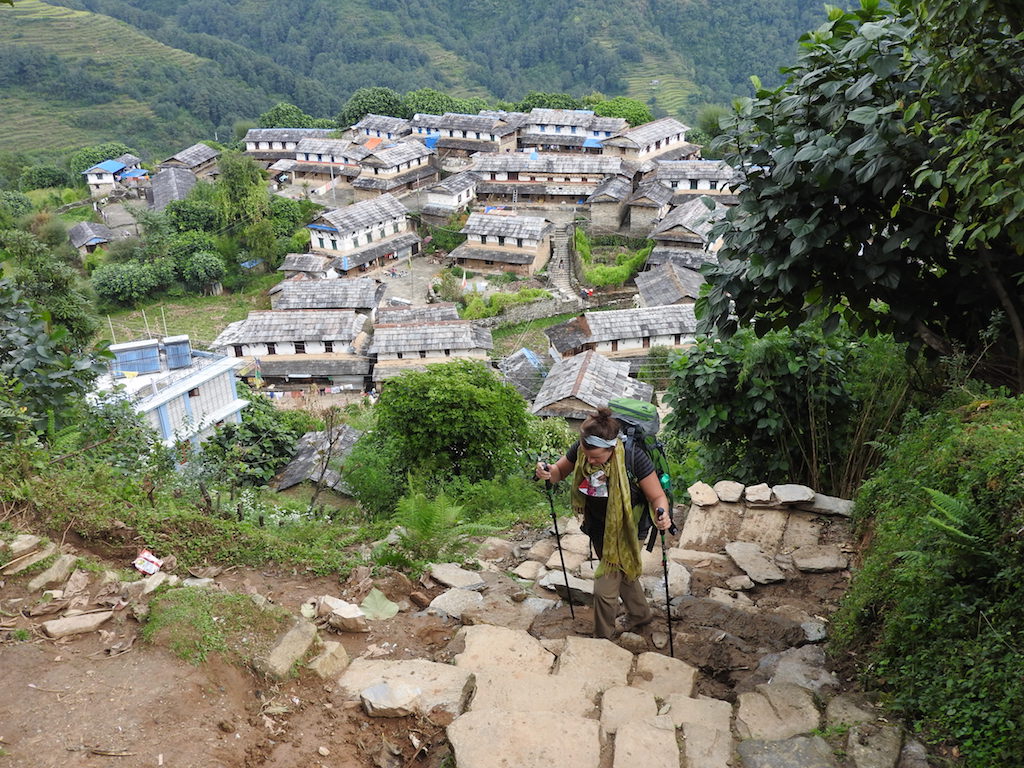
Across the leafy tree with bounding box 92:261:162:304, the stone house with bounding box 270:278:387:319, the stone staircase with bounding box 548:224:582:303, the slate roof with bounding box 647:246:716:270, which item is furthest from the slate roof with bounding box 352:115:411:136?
the slate roof with bounding box 647:246:716:270

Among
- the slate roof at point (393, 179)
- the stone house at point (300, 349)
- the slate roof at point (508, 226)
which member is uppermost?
the slate roof at point (393, 179)

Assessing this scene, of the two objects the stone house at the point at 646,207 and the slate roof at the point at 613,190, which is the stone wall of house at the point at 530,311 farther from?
the slate roof at the point at 613,190

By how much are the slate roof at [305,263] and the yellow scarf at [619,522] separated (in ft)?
128

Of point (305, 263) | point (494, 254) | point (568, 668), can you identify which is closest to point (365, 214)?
point (305, 263)

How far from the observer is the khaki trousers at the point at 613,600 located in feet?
17.3

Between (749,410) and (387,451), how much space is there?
6.05 metres

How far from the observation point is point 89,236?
46406 millimetres

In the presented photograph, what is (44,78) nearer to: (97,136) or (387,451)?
(97,136)

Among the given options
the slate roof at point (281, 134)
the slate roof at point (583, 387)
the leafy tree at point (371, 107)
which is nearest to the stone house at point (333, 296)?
the slate roof at point (583, 387)

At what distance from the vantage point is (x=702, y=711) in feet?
14.5

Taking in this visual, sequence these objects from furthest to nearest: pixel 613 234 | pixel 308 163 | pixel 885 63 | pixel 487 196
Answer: pixel 308 163 < pixel 487 196 < pixel 613 234 < pixel 885 63

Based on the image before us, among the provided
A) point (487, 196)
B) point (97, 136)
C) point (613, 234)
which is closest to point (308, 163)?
point (487, 196)

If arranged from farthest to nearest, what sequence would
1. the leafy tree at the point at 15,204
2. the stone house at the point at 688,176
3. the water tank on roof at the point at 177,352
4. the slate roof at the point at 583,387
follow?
the leafy tree at the point at 15,204 → the stone house at the point at 688,176 → the slate roof at the point at 583,387 → the water tank on roof at the point at 177,352

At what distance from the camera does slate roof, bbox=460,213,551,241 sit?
41.3m
